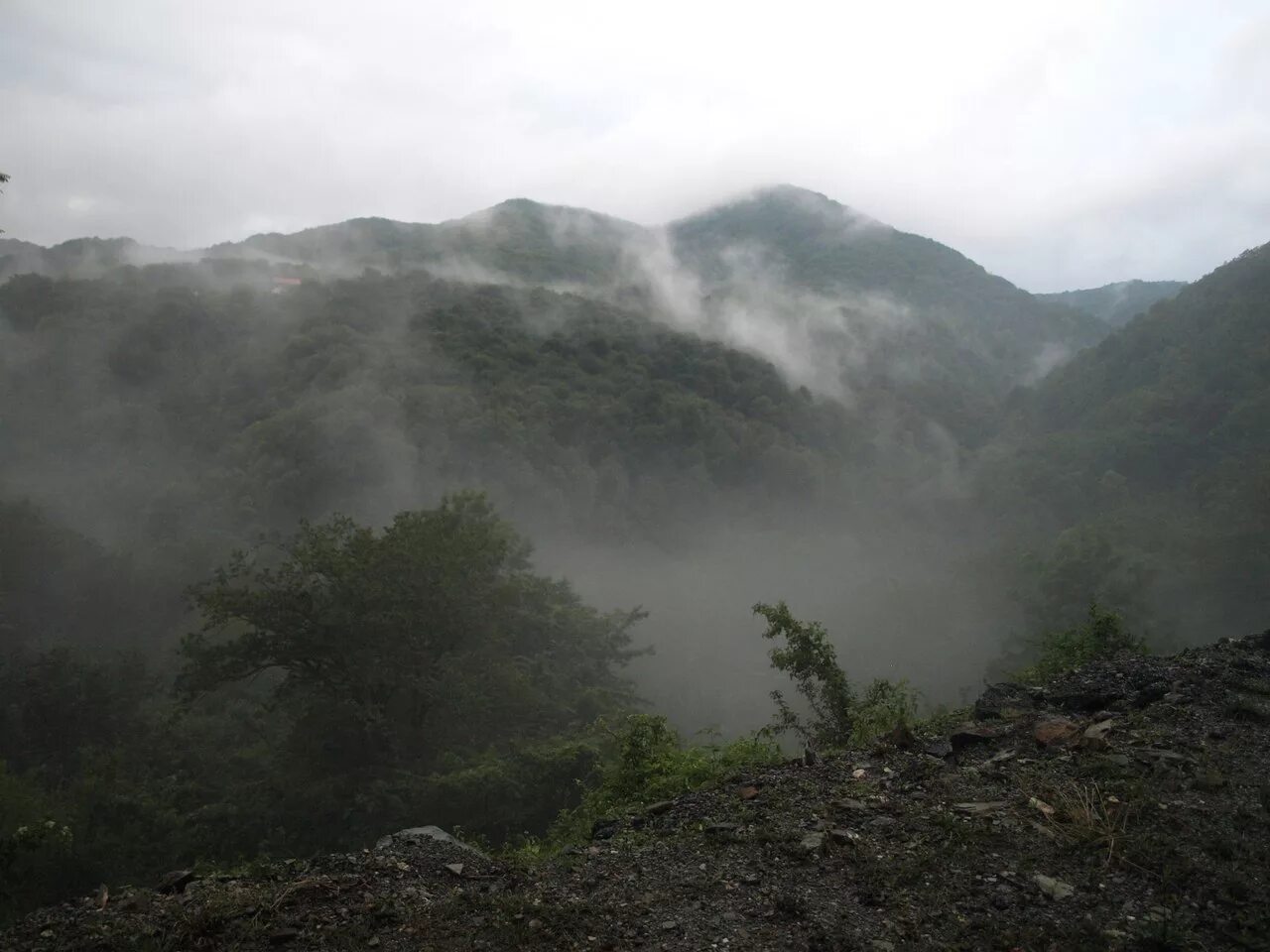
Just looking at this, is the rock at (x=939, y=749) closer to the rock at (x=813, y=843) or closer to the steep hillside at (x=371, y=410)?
the rock at (x=813, y=843)

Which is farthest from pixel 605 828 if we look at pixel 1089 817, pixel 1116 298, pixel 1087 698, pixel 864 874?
pixel 1116 298

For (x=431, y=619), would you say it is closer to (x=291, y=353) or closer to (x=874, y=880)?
(x=874, y=880)

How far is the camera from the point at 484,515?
18.9m

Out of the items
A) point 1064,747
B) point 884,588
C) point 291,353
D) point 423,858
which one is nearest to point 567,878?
point 423,858

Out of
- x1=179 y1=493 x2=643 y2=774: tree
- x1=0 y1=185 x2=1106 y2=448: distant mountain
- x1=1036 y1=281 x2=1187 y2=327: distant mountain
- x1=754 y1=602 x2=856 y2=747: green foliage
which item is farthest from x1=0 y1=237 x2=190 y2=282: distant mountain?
x1=1036 y1=281 x2=1187 y2=327: distant mountain

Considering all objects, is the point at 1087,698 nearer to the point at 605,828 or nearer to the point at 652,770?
the point at 652,770

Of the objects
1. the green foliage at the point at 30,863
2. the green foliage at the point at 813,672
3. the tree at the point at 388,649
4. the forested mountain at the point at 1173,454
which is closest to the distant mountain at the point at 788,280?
the forested mountain at the point at 1173,454

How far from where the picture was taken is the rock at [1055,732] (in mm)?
5867

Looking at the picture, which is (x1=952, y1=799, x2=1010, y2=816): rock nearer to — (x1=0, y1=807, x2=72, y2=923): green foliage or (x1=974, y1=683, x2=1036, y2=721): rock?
(x1=974, y1=683, x2=1036, y2=721): rock

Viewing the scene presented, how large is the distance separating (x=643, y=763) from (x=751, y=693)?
1115 inches

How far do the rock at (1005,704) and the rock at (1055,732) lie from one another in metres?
0.49

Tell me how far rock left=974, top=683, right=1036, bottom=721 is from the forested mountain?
3099 centimetres

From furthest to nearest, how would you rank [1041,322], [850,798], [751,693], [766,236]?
1. [766,236]
2. [1041,322]
3. [751,693]
4. [850,798]

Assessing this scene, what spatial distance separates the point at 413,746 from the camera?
1501cm
